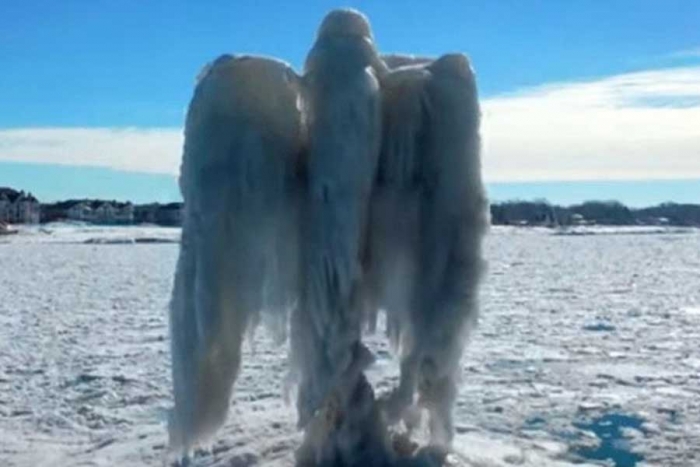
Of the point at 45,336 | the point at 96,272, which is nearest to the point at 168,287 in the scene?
the point at 96,272

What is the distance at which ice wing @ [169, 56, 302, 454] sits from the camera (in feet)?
23.5

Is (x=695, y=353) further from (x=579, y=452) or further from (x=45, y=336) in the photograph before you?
(x=45, y=336)

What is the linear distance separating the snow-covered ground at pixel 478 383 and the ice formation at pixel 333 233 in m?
0.61

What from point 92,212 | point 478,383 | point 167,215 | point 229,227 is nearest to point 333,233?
point 229,227

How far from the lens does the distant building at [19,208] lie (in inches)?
4242

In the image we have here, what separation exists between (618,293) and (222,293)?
17.3 m

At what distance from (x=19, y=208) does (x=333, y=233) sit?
355 feet

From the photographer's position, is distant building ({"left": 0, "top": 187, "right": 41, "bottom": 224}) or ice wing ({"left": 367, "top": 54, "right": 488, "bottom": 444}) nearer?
ice wing ({"left": 367, "top": 54, "right": 488, "bottom": 444})

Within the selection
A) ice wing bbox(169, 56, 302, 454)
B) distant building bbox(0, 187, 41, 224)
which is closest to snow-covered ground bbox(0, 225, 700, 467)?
ice wing bbox(169, 56, 302, 454)

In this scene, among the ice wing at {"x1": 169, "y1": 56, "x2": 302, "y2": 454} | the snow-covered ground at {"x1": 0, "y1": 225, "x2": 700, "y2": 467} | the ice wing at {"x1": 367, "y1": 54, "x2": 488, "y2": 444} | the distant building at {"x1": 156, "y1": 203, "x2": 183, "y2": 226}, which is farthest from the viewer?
the distant building at {"x1": 156, "y1": 203, "x2": 183, "y2": 226}

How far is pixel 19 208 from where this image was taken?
110 metres

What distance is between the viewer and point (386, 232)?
763 centimetres

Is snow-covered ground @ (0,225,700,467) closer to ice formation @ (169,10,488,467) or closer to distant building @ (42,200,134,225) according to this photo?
ice formation @ (169,10,488,467)

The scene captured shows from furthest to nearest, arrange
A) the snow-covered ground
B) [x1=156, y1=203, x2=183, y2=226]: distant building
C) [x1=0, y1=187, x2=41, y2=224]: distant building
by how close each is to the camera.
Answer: [x1=0, y1=187, x2=41, y2=224]: distant building < [x1=156, y1=203, x2=183, y2=226]: distant building < the snow-covered ground
